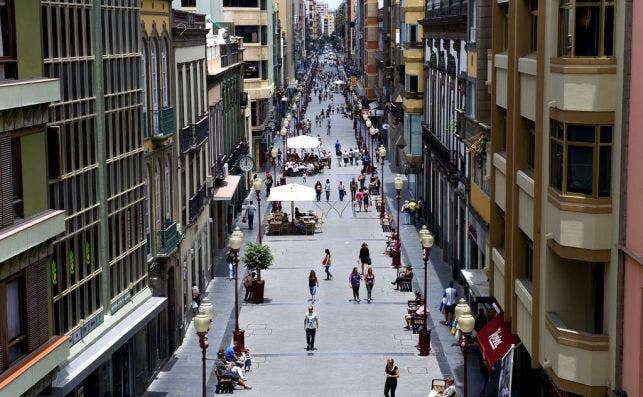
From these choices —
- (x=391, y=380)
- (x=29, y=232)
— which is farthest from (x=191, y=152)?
(x=29, y=232)

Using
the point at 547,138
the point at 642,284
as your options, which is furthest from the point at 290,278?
the point at 642,284

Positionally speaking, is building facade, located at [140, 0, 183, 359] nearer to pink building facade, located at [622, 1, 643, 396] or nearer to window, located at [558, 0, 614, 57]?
window, located at [558, 0, 614, 57]

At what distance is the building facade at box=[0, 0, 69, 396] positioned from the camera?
19156 mm

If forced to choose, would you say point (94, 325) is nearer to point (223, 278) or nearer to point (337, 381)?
point (337, 381)

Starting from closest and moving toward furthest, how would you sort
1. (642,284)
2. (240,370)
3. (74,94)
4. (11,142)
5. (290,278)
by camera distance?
(642,284)
(11,142)
(74,94)
(240,370)
(290,278)

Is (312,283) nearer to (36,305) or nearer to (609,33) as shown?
(36,305)

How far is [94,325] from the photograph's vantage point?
25.5 meters

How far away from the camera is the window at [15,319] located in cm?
1945

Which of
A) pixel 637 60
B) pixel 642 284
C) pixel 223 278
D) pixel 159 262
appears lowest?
pixel 223 278

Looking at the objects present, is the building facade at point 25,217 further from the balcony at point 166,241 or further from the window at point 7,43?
the balcony at point 166,241

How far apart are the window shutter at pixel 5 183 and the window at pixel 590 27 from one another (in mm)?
9492

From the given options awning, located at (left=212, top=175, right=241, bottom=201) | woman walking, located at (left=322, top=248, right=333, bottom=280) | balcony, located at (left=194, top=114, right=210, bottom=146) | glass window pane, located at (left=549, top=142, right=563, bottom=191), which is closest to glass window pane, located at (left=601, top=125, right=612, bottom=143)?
glass window pane, located at (left=549, top=142, right=563, bottom=191)

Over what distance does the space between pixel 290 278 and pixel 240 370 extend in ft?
52.5

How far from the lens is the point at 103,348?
24.9m
